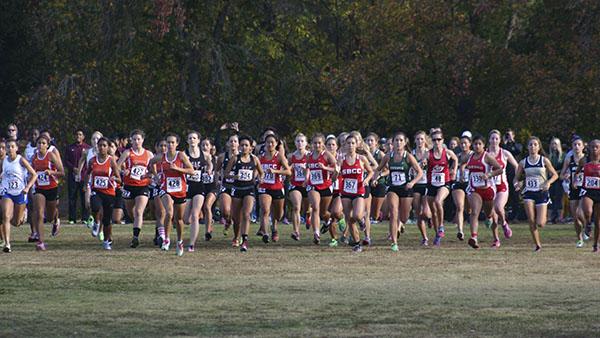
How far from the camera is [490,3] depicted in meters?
44.5

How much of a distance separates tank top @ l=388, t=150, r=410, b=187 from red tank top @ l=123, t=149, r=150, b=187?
4033 millimetres

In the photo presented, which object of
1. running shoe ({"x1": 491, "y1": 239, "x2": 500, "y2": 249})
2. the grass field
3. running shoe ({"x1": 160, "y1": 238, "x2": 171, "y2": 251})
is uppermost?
running shoe ({"x1": 160, "y1": 238, "x2": 171, "y2": 251})

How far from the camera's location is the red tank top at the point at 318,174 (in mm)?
25984

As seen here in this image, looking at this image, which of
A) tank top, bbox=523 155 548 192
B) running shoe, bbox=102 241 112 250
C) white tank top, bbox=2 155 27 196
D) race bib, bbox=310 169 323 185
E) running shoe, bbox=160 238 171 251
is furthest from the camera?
race bib, bbox=310 169 323 185

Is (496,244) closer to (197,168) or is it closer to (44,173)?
(197,168)

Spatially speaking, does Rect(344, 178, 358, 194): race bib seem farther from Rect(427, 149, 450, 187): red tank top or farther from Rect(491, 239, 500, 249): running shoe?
Rect(491, 239, 500, 249): running shoe

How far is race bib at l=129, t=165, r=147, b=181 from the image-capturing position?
24.7 m

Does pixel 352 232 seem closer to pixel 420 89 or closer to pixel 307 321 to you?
pixel 307 321

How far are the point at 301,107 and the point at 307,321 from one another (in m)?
37.1

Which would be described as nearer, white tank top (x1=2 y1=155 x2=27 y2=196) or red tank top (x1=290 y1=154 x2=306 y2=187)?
white tank top (x1=2 y1=155 x2=27 y2=196)

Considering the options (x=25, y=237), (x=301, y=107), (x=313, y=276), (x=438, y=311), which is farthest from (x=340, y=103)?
(x=438, y=311)

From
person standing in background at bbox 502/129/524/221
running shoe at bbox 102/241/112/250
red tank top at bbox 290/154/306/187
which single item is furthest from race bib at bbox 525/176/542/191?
person standing in background at bbox 502/129/524/221

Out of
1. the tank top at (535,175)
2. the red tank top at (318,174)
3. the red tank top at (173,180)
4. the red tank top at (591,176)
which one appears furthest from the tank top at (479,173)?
the red tank top at (173,180)

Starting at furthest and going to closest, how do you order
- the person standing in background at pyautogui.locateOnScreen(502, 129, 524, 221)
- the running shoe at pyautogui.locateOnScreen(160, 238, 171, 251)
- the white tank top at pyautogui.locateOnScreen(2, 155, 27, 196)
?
the person standing in background at pyautogui.locateOnScreen(502, 129, 524, 221) → the running shoe at pyautogui.locateOnScreen(160, 238, 171, 251) → the white tank top at pyautogui.locateOnScreen(2, 155, 27, 196)
